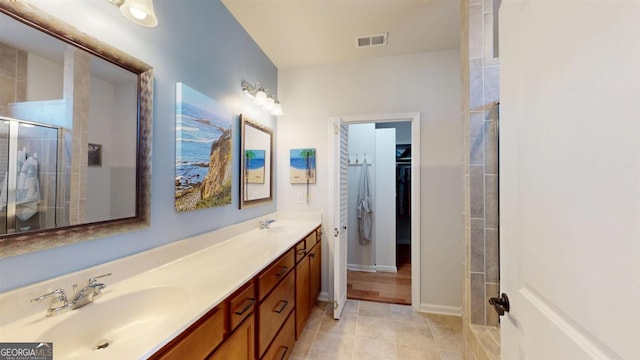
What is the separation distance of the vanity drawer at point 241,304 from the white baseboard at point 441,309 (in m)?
2.06

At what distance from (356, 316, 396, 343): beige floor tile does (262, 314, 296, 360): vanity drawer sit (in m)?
0.64

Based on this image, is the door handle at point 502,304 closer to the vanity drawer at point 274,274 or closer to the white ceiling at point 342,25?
the vanity drawer at point 274,274

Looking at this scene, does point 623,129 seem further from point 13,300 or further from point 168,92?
point 168,92

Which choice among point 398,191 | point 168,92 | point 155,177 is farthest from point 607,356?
point 398,191

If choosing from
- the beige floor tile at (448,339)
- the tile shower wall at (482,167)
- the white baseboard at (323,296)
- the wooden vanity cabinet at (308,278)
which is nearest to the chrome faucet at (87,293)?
the wooden vanity cabinet at (308,278)

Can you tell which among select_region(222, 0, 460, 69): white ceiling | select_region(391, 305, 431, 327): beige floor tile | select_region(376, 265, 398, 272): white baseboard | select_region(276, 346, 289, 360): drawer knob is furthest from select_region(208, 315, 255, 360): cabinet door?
select_region(376, 265, 398, 272): white baseboard

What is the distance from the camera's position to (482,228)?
1468mm

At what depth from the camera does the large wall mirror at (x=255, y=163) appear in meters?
2.11

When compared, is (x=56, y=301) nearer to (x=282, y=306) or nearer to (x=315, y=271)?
(x=282, y=306)

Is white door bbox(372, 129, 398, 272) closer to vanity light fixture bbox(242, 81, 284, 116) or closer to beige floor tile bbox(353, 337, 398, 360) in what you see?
beige floor tile bbox(353, 337, 398, 360)

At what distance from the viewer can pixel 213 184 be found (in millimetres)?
1720

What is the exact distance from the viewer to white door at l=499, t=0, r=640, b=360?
0.44 metres

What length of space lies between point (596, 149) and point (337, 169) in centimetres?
189

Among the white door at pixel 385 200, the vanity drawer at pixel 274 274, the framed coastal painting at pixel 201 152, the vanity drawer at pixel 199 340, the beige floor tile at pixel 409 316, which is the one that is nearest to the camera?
the vanity drawer at pixel 199 340
